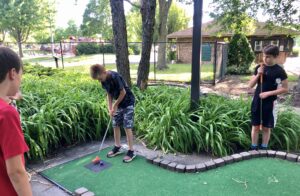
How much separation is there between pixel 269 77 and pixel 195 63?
1.19 m

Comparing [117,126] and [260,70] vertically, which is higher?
[260,70]

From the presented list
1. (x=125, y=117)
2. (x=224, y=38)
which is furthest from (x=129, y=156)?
(x=224, y=38)

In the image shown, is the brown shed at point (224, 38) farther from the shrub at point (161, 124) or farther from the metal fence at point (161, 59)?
the shrub at point (161, 124)

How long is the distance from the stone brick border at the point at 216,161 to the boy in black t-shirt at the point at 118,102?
19.4 inches

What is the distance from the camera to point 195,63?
14.8 feet

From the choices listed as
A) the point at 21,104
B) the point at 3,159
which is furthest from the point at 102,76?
the point at 3,159

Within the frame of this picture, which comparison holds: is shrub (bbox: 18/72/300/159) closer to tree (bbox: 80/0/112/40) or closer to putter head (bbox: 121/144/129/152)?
putter head (bbox: 121/144/129/152)

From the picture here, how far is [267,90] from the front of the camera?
385cm

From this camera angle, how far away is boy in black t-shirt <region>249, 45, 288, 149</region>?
375cm

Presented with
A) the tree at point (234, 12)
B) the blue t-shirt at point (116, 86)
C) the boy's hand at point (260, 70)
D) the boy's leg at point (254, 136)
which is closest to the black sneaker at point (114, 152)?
the blue t-shirt at point (116, 86)

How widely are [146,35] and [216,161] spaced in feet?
12.7

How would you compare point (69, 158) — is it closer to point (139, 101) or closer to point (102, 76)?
point (102, 76)

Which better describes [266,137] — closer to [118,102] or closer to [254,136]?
[254,136]

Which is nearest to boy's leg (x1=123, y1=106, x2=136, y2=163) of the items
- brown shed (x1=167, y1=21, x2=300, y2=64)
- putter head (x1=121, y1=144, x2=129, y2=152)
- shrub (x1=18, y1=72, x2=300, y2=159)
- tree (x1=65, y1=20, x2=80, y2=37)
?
putter head (x1=121, y1=144, x2=129, y2=152)
